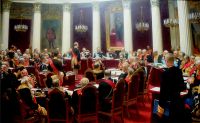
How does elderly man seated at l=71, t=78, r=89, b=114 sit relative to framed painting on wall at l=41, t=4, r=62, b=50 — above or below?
below

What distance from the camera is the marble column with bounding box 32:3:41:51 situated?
15.6 meters

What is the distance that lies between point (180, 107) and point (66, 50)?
12.4 metres

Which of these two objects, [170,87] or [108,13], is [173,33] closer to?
[108,13]

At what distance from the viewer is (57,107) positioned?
186 inches

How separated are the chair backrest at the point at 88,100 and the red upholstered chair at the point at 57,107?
0.31 meters

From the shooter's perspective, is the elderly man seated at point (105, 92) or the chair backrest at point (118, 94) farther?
the elderly man seated at point (105, 92)

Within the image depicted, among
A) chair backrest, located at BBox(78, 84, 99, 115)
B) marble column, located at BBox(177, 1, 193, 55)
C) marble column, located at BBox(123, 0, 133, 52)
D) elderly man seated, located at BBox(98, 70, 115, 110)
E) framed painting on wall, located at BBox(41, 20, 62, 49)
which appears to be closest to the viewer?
chair backrest, located at BBox(78, 84, 99, 115)

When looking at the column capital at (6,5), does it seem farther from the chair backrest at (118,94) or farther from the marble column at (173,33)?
the chair backrest at (118,94)

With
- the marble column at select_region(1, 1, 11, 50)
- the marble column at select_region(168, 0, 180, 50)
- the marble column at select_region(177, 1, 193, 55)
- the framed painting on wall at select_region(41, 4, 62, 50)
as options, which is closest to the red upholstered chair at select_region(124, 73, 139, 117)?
the marble column at select_region(177, 1, 193, 55)

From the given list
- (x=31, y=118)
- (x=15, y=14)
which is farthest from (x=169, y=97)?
(x=15, y=14)

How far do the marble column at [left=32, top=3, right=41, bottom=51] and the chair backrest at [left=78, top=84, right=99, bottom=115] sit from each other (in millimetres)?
11421

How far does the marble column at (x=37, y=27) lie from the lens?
15.6 metres

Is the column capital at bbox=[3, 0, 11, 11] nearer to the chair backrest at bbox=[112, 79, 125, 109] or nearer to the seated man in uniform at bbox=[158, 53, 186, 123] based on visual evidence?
the chair backrest at bbox=[112, 79, 125, 109]

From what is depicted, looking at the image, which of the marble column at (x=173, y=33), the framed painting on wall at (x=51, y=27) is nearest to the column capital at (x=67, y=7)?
the framed painting on wall at (x=51, y=27)
